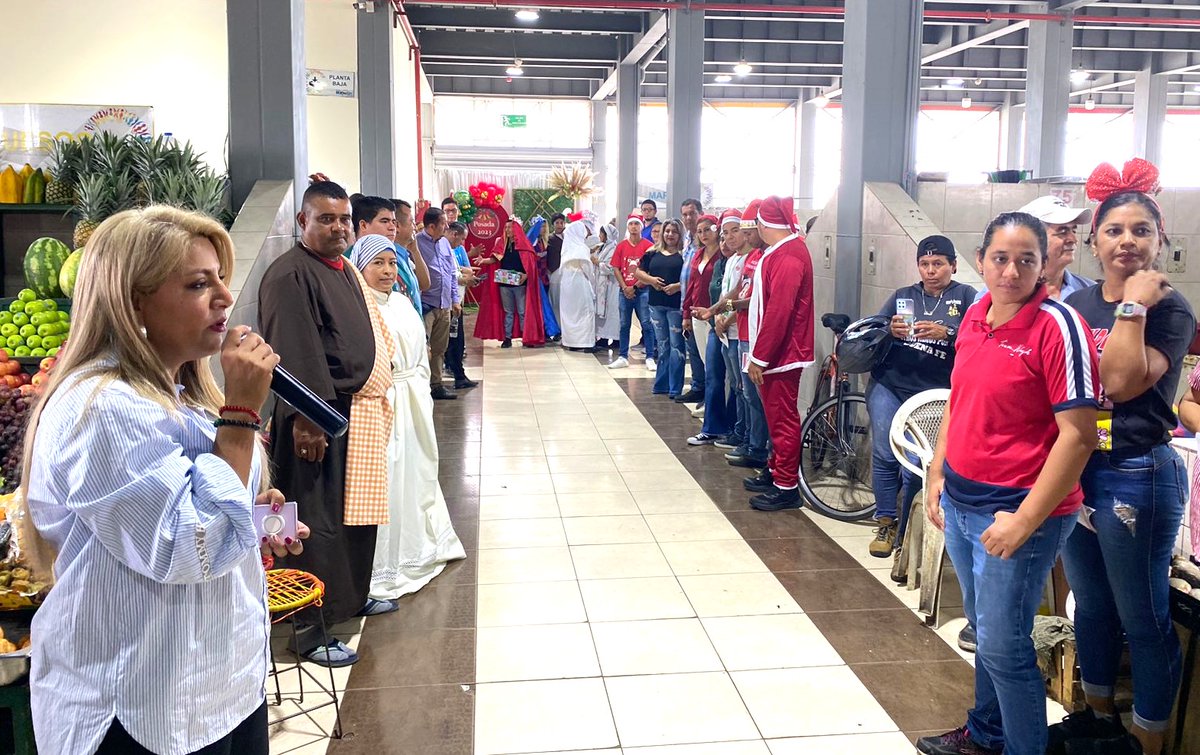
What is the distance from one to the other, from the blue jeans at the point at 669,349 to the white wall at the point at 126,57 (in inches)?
169

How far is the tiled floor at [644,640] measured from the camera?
3.04 m

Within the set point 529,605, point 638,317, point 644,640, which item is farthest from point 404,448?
point 638,317

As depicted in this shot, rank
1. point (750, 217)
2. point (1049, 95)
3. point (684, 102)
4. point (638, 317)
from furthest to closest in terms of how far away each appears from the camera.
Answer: point (1049, 95), point (684, 102), point (638, 317), point (750, 217)

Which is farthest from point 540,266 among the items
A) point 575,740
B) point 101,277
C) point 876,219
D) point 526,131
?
point 526,131

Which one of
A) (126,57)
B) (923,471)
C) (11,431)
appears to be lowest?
(923,471)

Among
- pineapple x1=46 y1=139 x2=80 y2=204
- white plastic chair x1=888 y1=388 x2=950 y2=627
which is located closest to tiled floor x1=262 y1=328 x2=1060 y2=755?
white plastic chair x1=888 y1=388 x2=950 y2=627

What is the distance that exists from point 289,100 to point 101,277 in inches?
155

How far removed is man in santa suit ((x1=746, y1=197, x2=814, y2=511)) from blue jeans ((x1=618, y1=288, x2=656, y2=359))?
423 cm

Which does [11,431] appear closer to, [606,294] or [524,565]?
[524,565]

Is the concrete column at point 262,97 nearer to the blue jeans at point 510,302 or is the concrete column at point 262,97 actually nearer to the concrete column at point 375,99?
the concrete column at point 375,99

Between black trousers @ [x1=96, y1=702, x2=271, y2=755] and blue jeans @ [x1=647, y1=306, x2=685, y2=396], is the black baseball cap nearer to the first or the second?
black trousers @ [x1=96, y1=702, x2=271, y2=755]

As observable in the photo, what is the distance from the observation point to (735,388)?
22.4 feet

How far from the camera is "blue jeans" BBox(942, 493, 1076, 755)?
2.43 meters

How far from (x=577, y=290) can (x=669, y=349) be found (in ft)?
9.21
